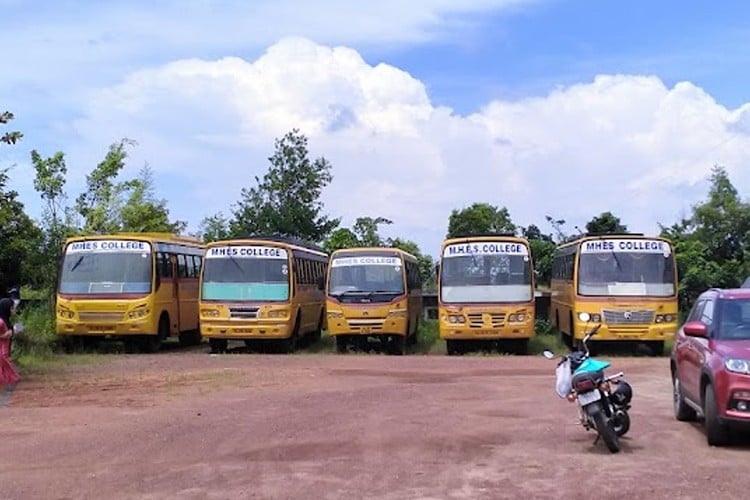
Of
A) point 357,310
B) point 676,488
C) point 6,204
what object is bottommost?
point 676,488

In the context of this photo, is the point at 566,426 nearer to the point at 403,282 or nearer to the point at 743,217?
the point at 403,282

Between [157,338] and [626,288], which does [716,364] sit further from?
[157,338]

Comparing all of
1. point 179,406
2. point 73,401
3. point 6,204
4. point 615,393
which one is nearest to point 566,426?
point 615,393

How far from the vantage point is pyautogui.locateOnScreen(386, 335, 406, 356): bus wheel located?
80.6 feet

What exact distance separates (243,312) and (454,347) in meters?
5.28

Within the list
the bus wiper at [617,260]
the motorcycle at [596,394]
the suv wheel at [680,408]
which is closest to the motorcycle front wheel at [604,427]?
the motorcycle at [596,394]

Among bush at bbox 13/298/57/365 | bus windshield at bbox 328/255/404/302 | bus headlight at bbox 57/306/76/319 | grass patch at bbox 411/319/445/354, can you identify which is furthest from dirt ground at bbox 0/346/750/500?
grass patch at bbox 411/319/445/354

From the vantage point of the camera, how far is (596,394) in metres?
10.1

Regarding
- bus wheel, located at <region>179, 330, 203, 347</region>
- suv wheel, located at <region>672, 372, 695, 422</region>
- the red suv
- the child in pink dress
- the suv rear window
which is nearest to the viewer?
the red suv

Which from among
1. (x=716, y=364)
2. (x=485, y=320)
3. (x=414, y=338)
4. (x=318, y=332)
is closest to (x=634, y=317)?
(x=485, y=320)

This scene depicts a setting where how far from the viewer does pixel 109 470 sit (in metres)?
9.27

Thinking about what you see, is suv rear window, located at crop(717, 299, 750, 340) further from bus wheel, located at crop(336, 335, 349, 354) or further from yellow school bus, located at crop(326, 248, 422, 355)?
bus wheel, located at crop(336, 335, 349, 354)

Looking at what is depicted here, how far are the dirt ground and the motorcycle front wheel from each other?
5.8 inches

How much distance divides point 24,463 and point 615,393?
5.89 m
